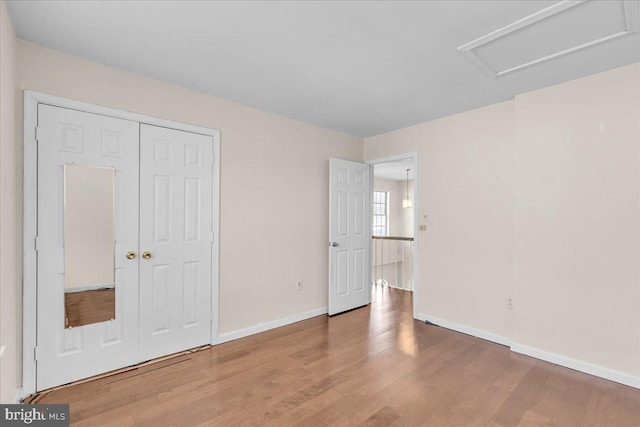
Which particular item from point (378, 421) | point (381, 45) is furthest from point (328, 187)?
point (378, 421)

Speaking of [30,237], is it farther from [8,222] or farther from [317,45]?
[317,45]

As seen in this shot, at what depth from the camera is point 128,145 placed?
2617mm

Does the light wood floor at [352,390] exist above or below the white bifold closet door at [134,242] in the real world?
below

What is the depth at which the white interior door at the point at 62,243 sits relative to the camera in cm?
226

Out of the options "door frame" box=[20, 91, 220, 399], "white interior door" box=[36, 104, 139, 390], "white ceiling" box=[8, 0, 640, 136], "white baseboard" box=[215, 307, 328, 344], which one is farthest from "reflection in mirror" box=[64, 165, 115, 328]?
"white baseboard" box=[215, 307, 328, 344]

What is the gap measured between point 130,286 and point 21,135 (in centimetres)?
140

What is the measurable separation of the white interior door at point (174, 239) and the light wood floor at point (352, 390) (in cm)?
28

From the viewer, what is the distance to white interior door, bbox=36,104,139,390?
2.26 m

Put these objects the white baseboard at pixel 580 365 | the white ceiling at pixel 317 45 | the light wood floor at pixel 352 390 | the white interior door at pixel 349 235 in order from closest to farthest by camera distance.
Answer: the white ceiling at pixel 317 45 < the light wood floor at pixel 352 390 < the white baseboard at pixel 580 365 < the white interior door at pixel 349 235

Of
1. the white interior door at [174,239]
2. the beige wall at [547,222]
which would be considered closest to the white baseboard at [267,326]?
the white interior door at [174,239]

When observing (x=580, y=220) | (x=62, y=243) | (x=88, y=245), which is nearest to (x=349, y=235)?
(x=580, y=220)

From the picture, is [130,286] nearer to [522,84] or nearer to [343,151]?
[343,151]

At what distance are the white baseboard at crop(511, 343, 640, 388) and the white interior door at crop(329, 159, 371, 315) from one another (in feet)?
6.69

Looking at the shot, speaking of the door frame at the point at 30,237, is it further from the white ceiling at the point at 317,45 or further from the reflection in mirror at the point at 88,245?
the white ceiling at the point at 317,45
